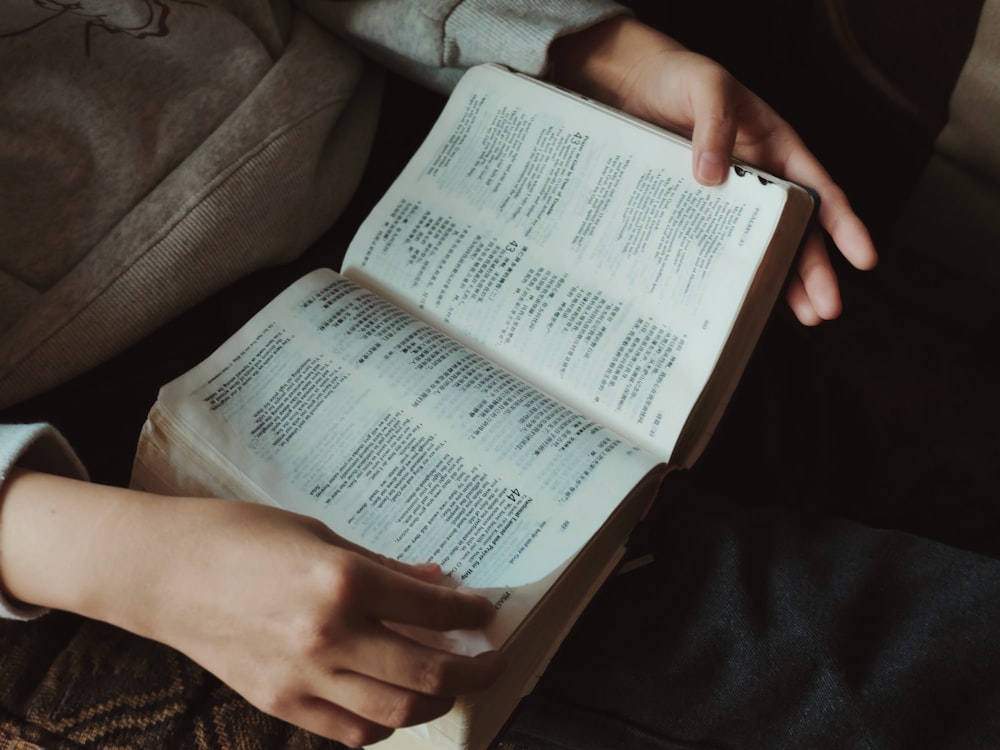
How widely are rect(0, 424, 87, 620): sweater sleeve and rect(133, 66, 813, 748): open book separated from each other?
0.17ft

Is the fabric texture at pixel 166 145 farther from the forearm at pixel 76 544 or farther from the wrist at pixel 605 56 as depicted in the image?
the forearm at pixel 76 544

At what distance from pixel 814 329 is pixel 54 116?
903 mm

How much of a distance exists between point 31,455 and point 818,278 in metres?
0.55

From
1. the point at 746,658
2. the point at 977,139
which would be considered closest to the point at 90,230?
the point at 746,658

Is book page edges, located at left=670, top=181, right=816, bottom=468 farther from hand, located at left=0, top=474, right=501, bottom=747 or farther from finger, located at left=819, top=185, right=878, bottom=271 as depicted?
hand, located at left=0, top=474, right=501, bottom=747

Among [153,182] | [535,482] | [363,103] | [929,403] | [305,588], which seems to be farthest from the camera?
[929,403]

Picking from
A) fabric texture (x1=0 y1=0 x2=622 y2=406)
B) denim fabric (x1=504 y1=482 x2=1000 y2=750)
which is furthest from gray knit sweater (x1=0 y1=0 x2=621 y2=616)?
denim fabric (x1=504 y1=482 x2=1000 y2=750)

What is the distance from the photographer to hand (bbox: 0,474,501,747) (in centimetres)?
40

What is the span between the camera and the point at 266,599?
40 cm

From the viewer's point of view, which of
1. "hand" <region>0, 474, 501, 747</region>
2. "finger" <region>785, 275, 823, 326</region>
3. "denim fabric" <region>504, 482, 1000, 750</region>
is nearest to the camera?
"hand" <region>0, 474, 501, 747</region>

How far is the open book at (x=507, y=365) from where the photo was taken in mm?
492

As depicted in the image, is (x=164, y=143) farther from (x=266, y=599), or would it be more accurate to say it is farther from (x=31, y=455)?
(x=266, y=599)

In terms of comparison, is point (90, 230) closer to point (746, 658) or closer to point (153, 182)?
point (153, 182)

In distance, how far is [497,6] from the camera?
675mm
